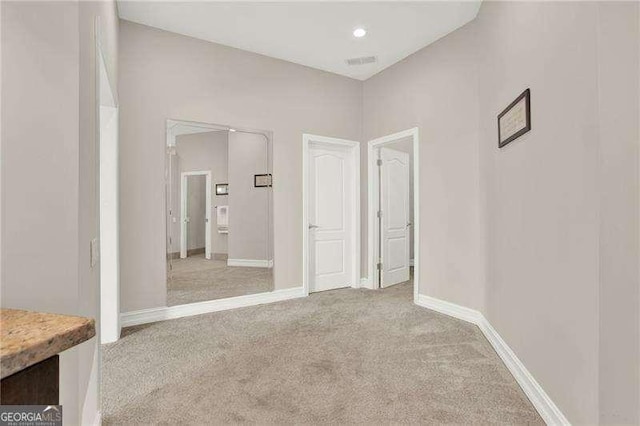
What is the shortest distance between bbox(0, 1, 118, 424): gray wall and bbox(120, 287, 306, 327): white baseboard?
7.03ft

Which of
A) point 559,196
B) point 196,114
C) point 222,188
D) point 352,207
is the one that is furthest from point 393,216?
point 559,196

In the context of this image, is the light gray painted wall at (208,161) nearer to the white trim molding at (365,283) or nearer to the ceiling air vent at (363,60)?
the ceiling air vent at (363,60)

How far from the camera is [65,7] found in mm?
1244

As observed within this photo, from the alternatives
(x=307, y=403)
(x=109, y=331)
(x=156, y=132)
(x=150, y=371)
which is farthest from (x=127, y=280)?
(x=307, y=403)

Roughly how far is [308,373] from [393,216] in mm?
3072

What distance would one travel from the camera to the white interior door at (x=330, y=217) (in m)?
4.58

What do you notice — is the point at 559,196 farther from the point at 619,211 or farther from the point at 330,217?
the point at 330,217

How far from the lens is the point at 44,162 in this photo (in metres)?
1.21

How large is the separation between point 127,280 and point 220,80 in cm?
228

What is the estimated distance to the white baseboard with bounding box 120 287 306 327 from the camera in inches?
131

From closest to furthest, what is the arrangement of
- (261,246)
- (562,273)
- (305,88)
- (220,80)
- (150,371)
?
(562,273) → (150,371) → (220,80) → (261,246) → (305,88)

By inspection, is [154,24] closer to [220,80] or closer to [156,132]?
[220,80]

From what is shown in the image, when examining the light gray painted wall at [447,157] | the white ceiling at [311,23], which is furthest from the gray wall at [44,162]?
the light gray painted wall at [447,157]

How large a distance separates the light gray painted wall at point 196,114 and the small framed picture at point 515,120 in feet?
7.76
